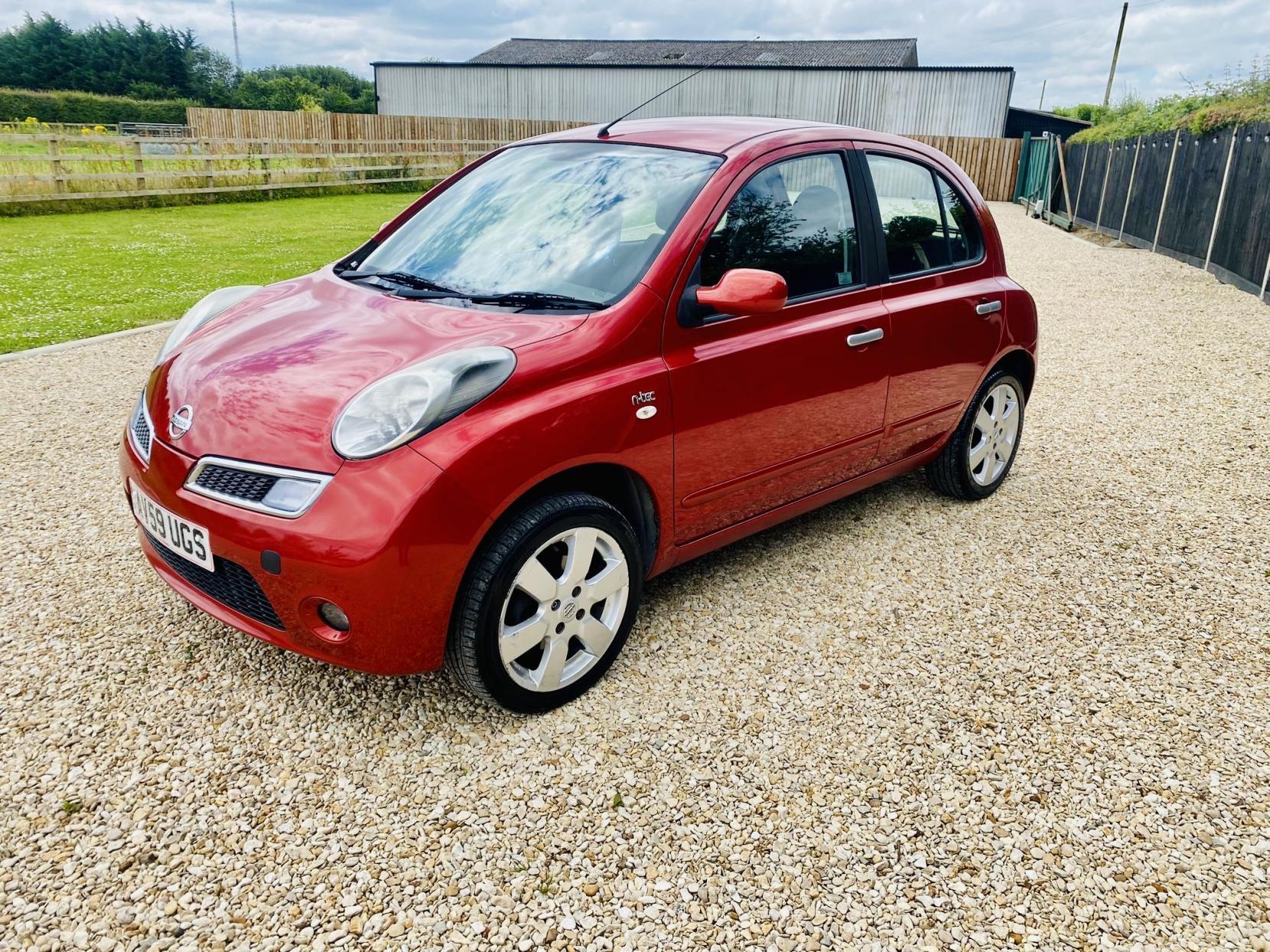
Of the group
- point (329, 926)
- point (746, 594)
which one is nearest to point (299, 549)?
point (329, 926)

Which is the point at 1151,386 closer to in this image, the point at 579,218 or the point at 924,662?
the point at 924,662

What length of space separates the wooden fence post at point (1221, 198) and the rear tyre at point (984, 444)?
10.7 meters

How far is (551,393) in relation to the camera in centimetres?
277

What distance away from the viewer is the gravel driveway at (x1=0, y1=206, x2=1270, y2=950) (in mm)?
2283

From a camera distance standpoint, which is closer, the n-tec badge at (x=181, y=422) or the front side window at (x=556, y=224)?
the n-tec badge at (x=181, y=422)

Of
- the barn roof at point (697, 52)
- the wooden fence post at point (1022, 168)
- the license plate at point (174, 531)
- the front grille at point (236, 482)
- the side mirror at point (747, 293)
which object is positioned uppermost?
the barn roof at point (697, 52)

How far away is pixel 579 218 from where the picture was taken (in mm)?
3379

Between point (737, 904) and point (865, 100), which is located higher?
point (865, 100)

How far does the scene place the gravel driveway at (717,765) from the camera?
228 centimetres

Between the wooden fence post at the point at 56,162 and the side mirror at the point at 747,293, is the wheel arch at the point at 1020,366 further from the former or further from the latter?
the wooden fence post at the point at 56,162

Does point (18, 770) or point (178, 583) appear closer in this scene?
point (18, 770)

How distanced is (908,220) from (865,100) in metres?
36.7

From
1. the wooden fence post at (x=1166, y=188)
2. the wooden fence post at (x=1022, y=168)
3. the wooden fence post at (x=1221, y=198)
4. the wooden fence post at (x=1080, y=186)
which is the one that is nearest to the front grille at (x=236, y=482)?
the wooden fence post at (x=1221, y=198)

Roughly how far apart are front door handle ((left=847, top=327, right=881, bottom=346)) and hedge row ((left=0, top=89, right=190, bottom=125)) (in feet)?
192
